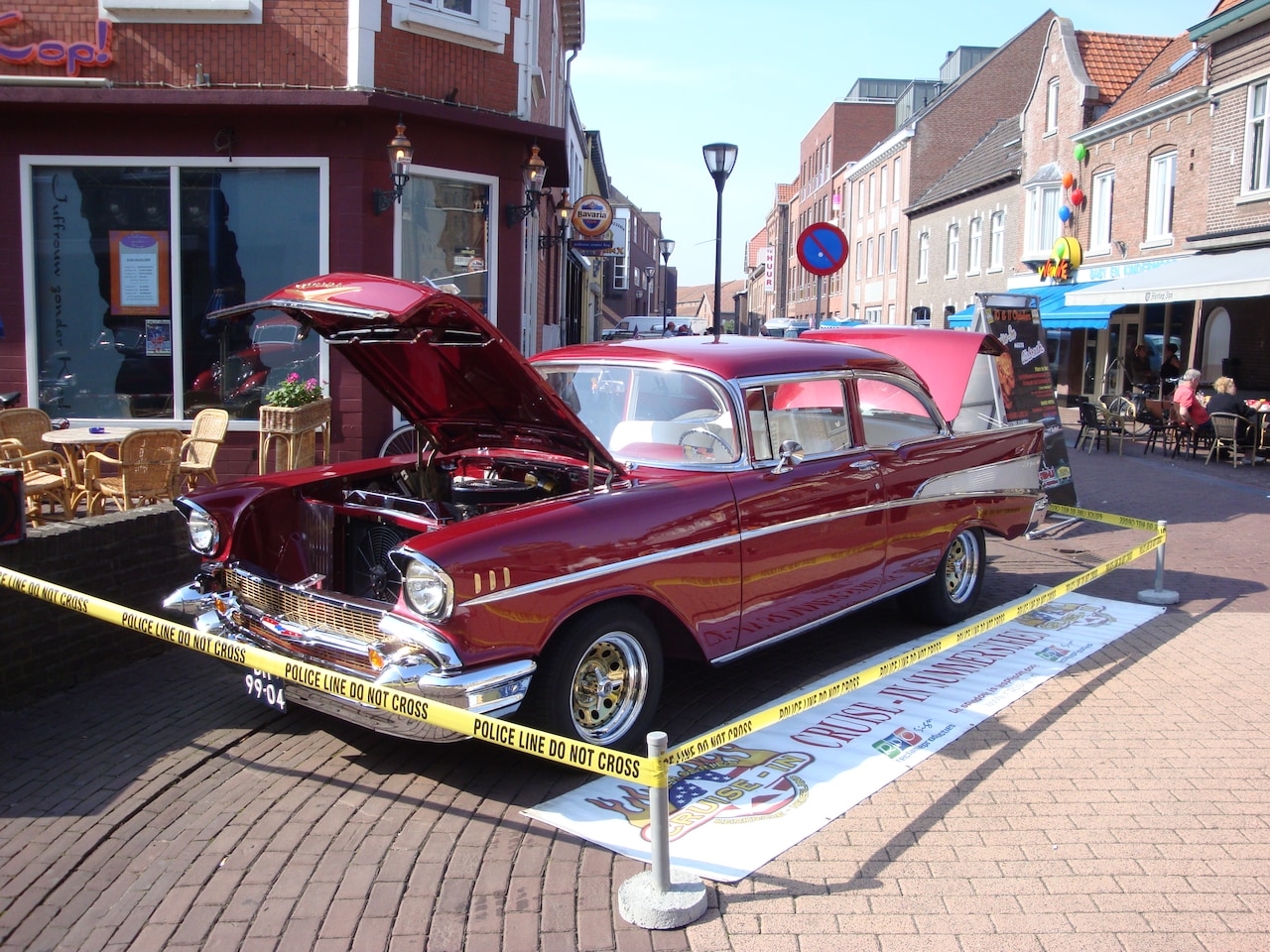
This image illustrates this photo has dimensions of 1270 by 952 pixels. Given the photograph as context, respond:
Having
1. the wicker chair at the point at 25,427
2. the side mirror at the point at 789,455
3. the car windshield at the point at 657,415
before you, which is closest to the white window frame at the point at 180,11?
the wicker chair at the point at 25,427

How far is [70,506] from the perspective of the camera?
7.80m

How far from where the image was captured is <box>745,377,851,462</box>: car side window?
5.02 metres

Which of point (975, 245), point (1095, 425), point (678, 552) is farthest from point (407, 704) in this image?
point (975, 245)

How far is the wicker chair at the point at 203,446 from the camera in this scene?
826cm

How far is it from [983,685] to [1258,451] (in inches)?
526

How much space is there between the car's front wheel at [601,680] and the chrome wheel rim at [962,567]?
2.93 m

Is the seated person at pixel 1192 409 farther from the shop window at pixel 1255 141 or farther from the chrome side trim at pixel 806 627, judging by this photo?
the chrome side trim at pixel 806 627

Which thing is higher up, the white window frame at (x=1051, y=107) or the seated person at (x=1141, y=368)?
the white window frame at (x=1051, y=107)

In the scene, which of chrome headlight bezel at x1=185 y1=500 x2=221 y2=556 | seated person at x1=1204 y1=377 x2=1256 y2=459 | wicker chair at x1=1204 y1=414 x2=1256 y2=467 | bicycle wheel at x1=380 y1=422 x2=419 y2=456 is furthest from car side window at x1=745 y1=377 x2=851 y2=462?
seated person at x1=1204 y1=377 x2=1256 y2=459

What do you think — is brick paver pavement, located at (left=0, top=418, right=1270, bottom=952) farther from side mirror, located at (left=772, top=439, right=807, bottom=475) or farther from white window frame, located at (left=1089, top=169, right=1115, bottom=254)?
white window frame, located at (left=1089, top=169, right=1115, bottom=254)

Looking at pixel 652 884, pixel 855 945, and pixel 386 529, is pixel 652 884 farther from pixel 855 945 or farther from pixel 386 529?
pixel 386 529

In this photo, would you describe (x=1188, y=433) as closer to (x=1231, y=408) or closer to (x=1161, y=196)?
(x=1231, y=408)

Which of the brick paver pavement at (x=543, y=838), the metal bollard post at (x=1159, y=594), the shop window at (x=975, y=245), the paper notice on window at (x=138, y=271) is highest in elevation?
the shop window at (x=975, y=245)

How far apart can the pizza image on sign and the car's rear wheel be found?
1113 centimetres
